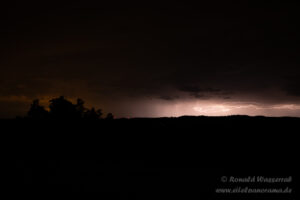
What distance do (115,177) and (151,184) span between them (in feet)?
3.74

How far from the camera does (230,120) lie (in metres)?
6.52

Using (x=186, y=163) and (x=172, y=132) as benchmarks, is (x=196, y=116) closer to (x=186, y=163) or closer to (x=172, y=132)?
(x=172, y=132)

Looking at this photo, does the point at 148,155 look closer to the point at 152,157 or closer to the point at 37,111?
Answer: the point at 152,157

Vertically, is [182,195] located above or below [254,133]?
below

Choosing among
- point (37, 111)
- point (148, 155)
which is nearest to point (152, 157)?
point (148, 155)

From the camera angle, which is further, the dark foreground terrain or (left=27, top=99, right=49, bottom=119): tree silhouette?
(left=27, top=99, right=49, bottom=119): tree silhouette

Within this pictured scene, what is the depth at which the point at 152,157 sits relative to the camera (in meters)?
6.02

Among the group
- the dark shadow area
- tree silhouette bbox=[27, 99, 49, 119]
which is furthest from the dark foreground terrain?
tree silhouette bbox=[27, 99, 49, 119]

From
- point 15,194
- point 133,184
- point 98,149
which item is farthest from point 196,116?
point 15,194

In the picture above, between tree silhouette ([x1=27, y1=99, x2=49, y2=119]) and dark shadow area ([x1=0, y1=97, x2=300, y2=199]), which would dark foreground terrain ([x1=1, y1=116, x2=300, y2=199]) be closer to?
dark shadow area ([x1=0, y1=97, x2=300, y2=199])

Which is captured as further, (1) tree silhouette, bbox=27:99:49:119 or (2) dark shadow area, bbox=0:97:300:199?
(1) tree silhouette, bbox=27:99:49:119

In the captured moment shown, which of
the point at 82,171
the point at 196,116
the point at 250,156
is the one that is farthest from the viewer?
the point at 196,116

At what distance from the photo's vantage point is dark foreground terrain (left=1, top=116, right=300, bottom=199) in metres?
5.36

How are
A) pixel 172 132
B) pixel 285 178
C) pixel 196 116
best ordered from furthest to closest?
pixel 196 116 → pixel 172 132 → pixel 285 178
